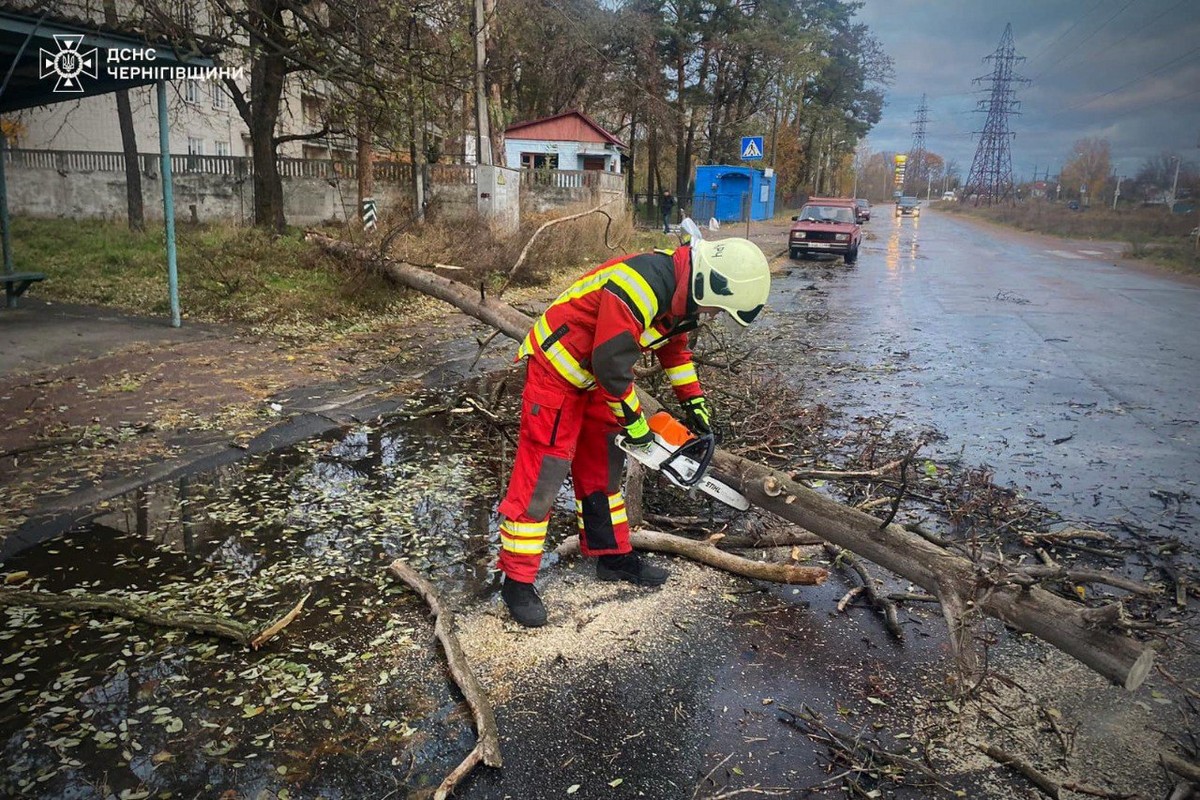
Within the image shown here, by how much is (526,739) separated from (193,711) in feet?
4.02

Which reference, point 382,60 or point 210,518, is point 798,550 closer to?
point 210,518

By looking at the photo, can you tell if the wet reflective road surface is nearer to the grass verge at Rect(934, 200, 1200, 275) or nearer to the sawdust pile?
the sawdust pile

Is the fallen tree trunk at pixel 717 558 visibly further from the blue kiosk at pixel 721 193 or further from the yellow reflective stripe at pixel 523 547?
the blue kiosk at pixel 721 193

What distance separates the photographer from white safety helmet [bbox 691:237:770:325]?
11.3ft

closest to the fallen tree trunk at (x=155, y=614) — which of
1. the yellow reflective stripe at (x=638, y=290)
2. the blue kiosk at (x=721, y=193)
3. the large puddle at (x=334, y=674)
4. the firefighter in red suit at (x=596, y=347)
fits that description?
the large puddle at (x=334, y=674)

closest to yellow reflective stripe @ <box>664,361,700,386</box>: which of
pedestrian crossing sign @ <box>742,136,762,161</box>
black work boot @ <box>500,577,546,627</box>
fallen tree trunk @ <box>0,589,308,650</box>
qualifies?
black work boot @ <box>500,577,546,627</box>

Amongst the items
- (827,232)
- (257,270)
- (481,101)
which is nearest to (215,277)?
(257,270)

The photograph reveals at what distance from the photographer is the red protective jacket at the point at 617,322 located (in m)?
3.34

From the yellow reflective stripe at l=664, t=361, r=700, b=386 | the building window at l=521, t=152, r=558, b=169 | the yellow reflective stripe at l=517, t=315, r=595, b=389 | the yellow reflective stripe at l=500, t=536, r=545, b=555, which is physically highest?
the building window at l=521, t=152, r=558, b=169

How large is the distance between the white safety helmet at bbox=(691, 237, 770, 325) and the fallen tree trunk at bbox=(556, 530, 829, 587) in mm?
1406

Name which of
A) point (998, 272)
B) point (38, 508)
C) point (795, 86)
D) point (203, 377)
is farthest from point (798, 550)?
point (795, 86)

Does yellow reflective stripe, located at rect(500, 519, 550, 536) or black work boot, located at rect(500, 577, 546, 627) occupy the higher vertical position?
yellow reflective stripe, located at rect(500, 519, 550, 536)

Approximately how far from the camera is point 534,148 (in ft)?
115

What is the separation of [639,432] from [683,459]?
0.91 feet
